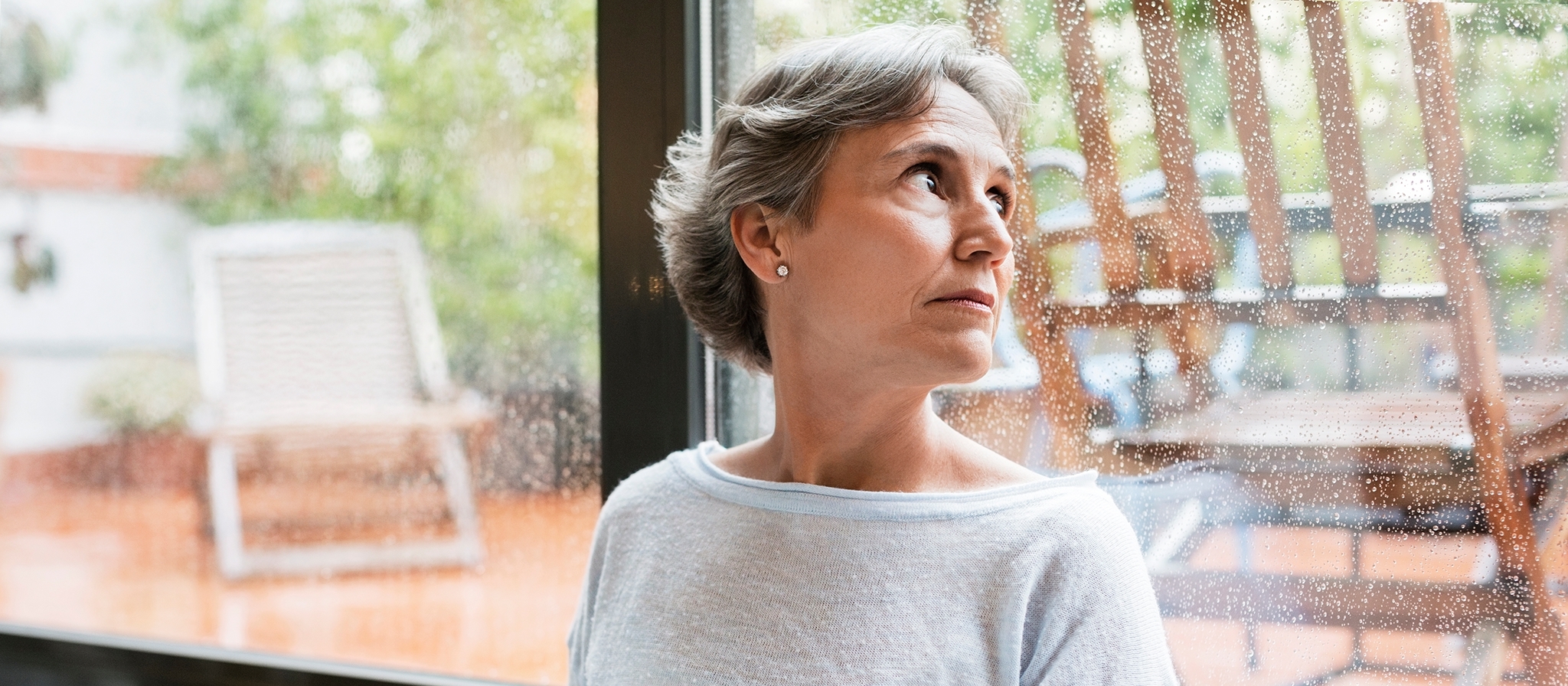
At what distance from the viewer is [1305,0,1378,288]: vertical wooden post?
104 centimetres

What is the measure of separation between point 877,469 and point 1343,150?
0.53 metres

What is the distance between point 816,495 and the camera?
102cm

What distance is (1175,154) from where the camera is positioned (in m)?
1.12

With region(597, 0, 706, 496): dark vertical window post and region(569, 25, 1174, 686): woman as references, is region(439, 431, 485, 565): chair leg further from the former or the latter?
region(569, 25, 1174, 686): woman

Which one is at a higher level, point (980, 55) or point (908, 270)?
point (980, 55)

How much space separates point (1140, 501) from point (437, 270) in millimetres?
1032

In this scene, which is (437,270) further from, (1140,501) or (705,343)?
(1140,501)

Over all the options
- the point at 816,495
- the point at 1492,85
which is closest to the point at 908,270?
the point at 816,495

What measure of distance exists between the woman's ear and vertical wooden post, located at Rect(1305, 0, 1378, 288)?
1.74 feet

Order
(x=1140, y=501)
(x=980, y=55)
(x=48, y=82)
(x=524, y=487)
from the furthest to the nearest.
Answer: (x=48, y=82), (x=524, y=487), (x=1140, y=501), (x=980, y=55)

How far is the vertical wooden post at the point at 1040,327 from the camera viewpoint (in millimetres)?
1175

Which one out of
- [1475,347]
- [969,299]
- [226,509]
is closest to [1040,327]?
[969,299]

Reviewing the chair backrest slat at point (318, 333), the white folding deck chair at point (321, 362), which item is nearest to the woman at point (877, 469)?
the white folding deck chair at point (321, 362)

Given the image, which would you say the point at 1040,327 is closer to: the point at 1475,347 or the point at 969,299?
the point at 969,299
